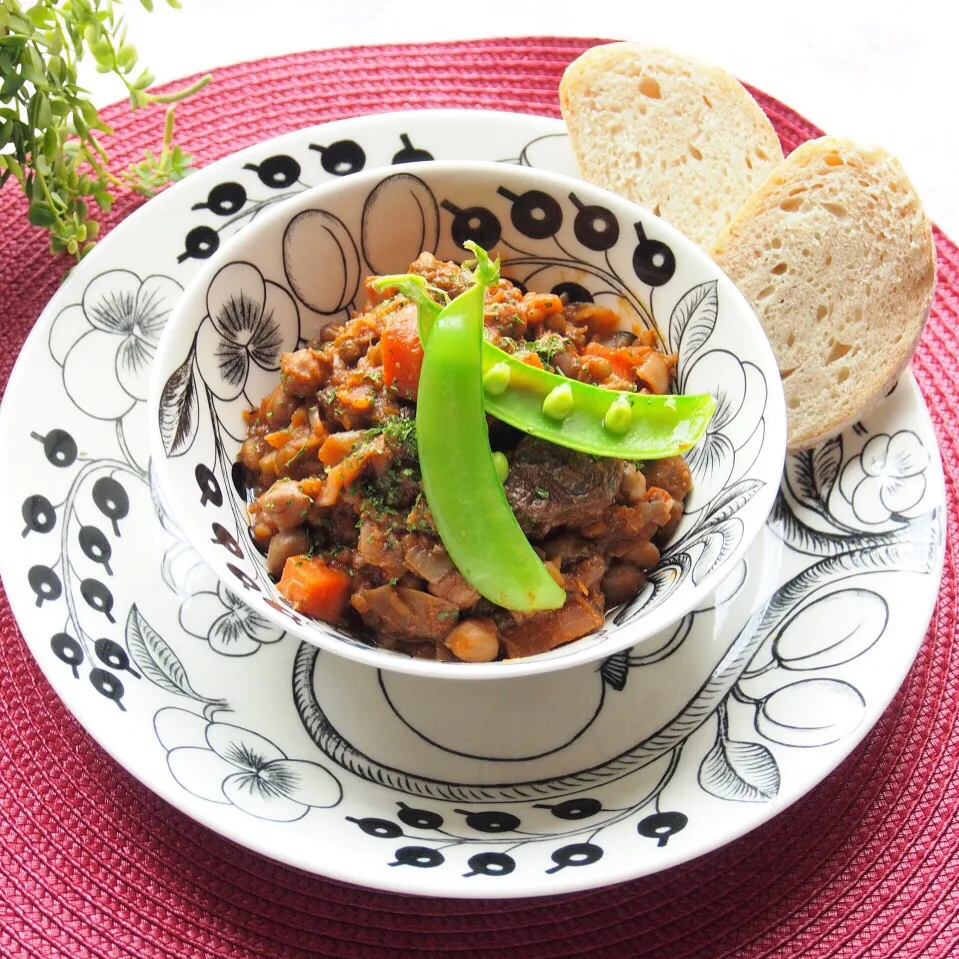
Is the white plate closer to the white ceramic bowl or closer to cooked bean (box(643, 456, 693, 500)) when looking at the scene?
the white ceramic bowl

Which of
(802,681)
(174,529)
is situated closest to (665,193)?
(802,681)

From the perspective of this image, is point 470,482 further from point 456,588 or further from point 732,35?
point 732,35

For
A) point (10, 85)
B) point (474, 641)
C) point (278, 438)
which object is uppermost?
point (10, 85)

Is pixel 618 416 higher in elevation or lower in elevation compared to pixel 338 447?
higher

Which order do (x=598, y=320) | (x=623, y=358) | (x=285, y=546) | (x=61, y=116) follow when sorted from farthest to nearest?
(x=61, y=116)
(x=598, y=320)
(x=623, y=358)
(x=285, y=546)

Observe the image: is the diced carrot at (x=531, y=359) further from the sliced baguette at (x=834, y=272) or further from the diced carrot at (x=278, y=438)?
the sliced baguette at (x=834, y=272)

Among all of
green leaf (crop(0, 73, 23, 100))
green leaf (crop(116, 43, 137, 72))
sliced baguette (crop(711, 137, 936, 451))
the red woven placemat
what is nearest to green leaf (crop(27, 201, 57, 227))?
green leaf (crop(0, 73, 23, 100))

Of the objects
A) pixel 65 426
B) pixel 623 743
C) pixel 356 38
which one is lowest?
pixel 623 743

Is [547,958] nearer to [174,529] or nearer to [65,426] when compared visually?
[174,529]

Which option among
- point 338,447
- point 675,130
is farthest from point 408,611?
point 675,130
